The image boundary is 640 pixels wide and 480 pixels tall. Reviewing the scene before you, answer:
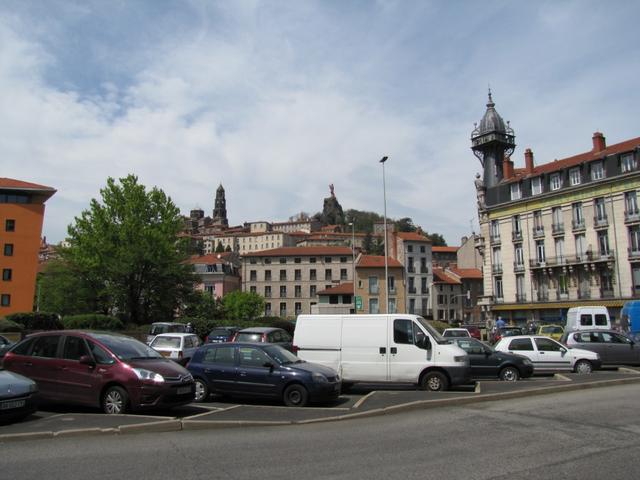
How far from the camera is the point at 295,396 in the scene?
12.0 m

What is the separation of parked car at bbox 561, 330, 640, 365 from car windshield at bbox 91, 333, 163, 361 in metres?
16.3

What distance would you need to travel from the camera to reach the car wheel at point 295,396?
1179 centimetres

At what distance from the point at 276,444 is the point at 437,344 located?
6862mm

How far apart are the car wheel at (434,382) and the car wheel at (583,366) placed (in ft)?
23.4

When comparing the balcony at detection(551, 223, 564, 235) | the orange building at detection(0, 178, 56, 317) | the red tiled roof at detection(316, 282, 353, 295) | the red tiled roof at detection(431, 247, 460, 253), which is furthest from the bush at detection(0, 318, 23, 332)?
the red tiled roof at detection(431, 247, 460, 253)

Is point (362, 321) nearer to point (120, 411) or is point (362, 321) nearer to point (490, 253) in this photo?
point (120, 411)

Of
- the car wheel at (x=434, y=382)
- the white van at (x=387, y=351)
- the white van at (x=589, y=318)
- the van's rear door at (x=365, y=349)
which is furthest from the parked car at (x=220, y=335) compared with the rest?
the white van at (x=589, y=318)

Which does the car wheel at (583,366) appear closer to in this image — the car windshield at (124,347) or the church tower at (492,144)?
the car windshield at (124,347)

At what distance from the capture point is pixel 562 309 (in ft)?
161

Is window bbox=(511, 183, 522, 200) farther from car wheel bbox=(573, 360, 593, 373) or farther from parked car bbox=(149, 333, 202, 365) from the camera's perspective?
parked car bbox=(149, 333, 202, 365)

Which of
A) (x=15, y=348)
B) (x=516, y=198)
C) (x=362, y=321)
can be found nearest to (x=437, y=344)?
(x=362, y=321)

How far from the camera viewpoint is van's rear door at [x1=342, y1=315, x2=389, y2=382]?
14359 millimetres

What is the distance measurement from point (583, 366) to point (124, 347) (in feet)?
48.8

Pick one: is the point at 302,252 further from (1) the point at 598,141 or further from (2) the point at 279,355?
(2) the point at 279,355
